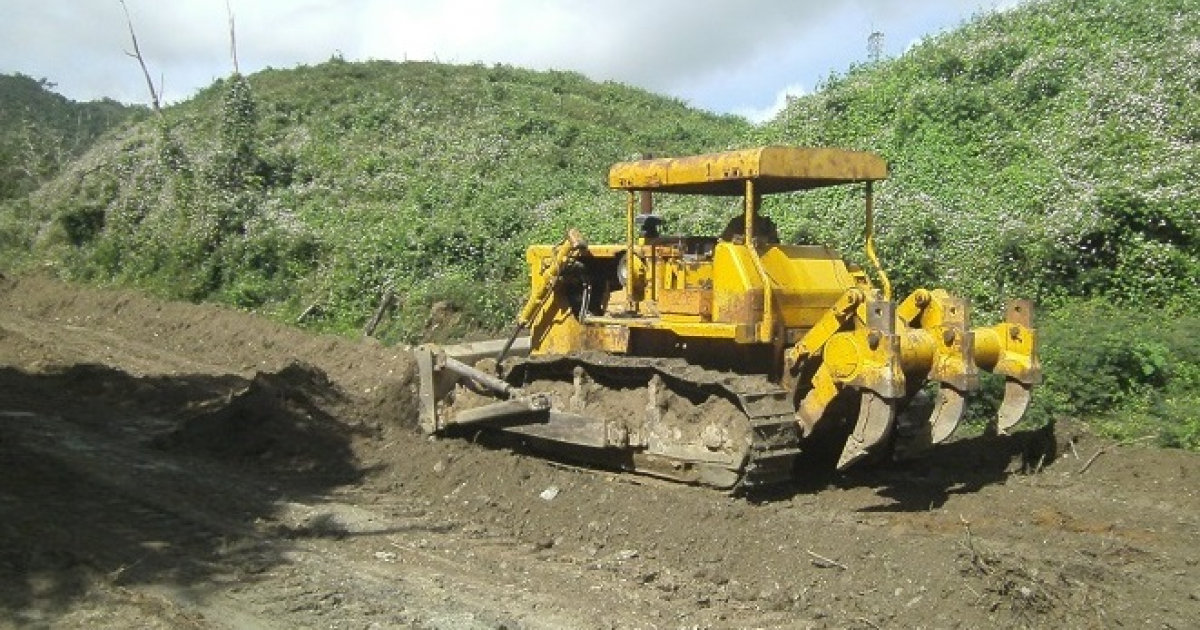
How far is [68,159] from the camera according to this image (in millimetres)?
37312

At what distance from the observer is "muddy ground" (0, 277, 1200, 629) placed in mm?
6113

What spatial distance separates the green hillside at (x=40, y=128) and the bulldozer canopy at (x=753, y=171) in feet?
101

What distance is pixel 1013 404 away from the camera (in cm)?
873

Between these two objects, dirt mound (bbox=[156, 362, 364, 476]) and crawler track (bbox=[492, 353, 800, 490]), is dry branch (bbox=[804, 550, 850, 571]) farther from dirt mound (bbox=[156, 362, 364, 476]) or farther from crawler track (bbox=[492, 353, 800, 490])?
dirt mound (bbox=[156, 362, 364, 476])

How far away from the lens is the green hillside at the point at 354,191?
1927cm

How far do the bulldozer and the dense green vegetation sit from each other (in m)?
2.71

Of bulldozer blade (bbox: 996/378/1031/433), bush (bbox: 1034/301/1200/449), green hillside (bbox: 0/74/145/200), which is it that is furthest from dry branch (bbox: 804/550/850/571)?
green hillside (bbox: 0/74/145/200)

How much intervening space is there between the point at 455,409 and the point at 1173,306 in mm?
8023

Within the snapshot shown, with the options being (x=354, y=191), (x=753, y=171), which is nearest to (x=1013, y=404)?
(x=753, y=171)

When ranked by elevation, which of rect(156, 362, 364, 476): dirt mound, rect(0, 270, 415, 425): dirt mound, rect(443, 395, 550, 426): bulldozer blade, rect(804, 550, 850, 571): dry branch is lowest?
rect(804, 550, 850, 571): dry branch

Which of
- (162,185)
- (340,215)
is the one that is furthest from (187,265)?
(162,185)

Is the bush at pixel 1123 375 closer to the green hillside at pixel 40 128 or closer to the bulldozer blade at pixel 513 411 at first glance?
the bulldozer blade at pixel 513 411

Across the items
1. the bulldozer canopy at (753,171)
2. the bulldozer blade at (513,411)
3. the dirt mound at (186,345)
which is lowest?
the bulldozer blade at (513,411)

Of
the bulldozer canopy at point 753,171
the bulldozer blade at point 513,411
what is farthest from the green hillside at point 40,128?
the bulldozer canopy at point 753,171
